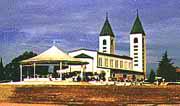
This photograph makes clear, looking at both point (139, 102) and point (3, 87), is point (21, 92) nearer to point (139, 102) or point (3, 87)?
point (3, 87)

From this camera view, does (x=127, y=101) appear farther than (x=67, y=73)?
No

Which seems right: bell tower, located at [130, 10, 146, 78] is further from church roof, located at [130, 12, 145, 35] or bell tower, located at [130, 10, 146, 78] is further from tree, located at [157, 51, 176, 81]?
tree, located at [157, 51, 176, 81]

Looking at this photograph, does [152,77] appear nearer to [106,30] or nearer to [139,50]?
[139,50]

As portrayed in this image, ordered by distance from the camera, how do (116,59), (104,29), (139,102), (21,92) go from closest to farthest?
1. (139,102)
2. (21,92)
3. (116,59)
4. (104,29)

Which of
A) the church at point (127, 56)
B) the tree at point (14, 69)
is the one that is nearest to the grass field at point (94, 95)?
the tree at point (14, 69)

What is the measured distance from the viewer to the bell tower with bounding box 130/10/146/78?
262ft

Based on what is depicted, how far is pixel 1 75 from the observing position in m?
54.6

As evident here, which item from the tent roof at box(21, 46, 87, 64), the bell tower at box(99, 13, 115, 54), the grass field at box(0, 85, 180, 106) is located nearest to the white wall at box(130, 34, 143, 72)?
the bell tower at box(99, 13, 115, 54)

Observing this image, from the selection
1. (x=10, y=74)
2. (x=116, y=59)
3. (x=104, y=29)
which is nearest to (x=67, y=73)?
(x=10, y=74)

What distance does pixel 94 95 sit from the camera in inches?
787

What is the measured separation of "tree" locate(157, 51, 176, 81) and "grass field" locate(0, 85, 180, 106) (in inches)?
1432

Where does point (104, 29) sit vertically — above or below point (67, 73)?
above

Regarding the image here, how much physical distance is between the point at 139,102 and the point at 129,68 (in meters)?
58.0

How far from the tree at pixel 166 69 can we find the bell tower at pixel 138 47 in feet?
47.4
